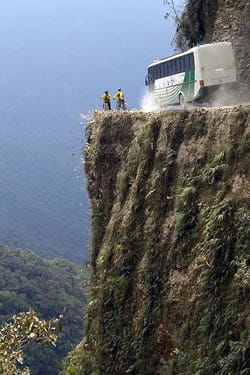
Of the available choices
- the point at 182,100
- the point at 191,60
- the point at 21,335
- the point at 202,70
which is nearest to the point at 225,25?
the point at 191,60

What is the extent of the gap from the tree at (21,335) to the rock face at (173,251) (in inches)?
77.8

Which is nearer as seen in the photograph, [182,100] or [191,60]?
[191,60]

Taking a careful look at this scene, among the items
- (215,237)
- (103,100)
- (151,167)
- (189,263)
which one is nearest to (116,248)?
(151,167)

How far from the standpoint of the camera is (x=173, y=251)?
412 inches

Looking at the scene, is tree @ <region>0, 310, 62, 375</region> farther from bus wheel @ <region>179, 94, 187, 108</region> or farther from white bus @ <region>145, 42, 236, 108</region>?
bus wheel @ <region>179, 94, 187, 108</region>

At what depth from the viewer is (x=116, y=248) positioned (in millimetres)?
12672

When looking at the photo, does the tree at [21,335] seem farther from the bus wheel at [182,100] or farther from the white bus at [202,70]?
the bus wheel at [182,100]

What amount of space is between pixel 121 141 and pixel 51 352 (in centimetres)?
3410

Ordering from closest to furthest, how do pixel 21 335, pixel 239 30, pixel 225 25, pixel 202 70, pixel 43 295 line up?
pixel 21 335
pixel 202 70
pixel 239 30
pixel 225 25
pixel 43 295

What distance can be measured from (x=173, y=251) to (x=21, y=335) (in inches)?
118

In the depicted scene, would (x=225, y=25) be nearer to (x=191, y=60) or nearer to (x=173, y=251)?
(x=191, y=60)

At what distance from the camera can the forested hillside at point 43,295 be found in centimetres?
4491

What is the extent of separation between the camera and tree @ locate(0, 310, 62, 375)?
28.2 feet

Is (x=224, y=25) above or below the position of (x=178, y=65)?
above
